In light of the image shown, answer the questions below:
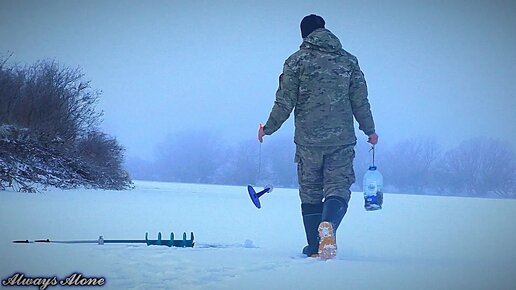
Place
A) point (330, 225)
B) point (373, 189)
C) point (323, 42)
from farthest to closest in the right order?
point (373, 189)
point (323, 42)
point (330, 225)

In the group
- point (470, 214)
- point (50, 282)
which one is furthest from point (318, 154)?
point (470, 214)

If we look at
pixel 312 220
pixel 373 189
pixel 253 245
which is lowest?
pixel 253 245

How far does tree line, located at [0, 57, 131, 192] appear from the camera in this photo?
175 inches

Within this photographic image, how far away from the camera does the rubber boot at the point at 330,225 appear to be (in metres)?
2.58

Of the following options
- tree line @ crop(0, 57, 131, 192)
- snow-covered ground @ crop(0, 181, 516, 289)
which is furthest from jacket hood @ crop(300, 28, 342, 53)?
tree line @ crop(0, 57, 131, 192)

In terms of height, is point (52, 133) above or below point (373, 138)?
above

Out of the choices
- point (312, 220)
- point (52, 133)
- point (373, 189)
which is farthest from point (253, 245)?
point (52, 133)

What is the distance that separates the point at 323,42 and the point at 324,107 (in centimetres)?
30

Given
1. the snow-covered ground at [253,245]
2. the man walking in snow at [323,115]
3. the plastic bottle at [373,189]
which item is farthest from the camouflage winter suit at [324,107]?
the snow-covered ground at [253,245]

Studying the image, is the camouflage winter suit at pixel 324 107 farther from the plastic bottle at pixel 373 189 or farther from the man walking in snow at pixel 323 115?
the plastic bottle at pixel 373 189

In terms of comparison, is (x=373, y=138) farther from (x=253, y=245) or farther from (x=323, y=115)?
(x=253, y=245)

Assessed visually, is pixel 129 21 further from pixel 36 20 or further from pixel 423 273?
pixel 423 273

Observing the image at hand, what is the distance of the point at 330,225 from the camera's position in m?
2.61

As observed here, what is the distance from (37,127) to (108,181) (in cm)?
86
